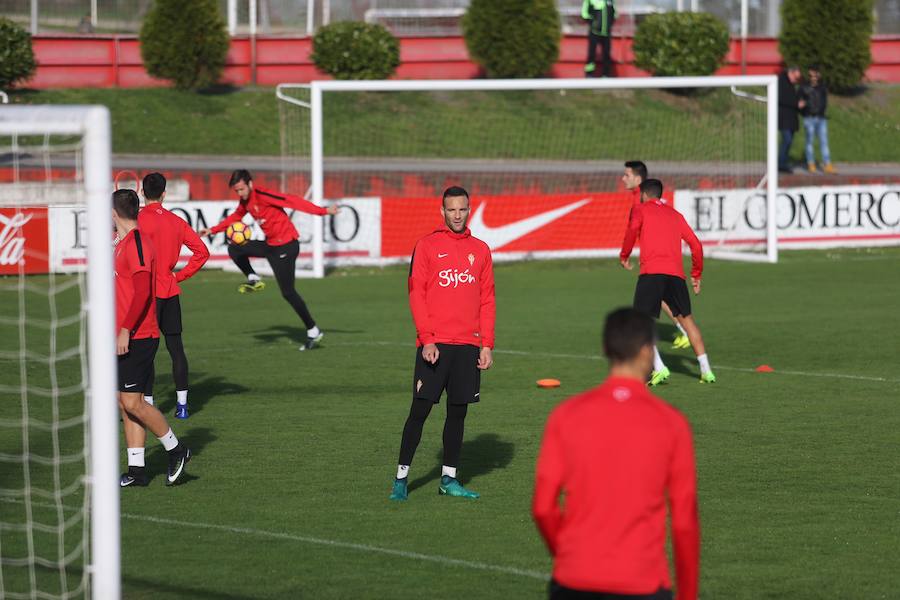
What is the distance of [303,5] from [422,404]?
27.9 m

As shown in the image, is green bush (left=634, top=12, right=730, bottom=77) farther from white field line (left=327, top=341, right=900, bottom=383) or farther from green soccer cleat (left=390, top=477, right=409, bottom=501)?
green soccer cleat (left=390, top=477, right=409, bottom=501)

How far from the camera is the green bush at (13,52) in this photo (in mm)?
30891

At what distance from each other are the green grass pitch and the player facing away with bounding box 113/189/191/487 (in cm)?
51

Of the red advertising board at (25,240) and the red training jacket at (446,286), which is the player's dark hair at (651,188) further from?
the red advertising board at (25,240)

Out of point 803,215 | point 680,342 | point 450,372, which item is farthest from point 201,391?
point 803,215

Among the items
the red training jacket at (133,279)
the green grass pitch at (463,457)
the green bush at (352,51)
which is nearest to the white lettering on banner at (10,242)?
the green grass pitch at (463,457)

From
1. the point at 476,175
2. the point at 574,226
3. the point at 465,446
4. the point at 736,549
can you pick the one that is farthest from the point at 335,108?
the point at 736,549

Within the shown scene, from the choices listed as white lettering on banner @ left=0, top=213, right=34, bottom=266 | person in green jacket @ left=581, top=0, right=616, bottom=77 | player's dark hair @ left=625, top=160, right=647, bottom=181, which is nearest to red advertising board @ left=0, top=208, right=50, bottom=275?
white lettering on banner @ left=0, top=213, right=34, bottom=266

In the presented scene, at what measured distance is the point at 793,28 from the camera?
3475 centimetres

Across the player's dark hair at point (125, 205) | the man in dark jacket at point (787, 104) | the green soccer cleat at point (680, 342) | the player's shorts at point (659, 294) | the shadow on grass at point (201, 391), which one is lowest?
the shadow on grass at point (201, 391)

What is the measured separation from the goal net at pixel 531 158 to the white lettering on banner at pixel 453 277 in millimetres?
13950

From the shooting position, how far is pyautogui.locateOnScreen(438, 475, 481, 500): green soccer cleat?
9.08 metres

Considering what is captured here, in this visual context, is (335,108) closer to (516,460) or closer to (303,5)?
(303,5)

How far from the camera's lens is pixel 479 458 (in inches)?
407
